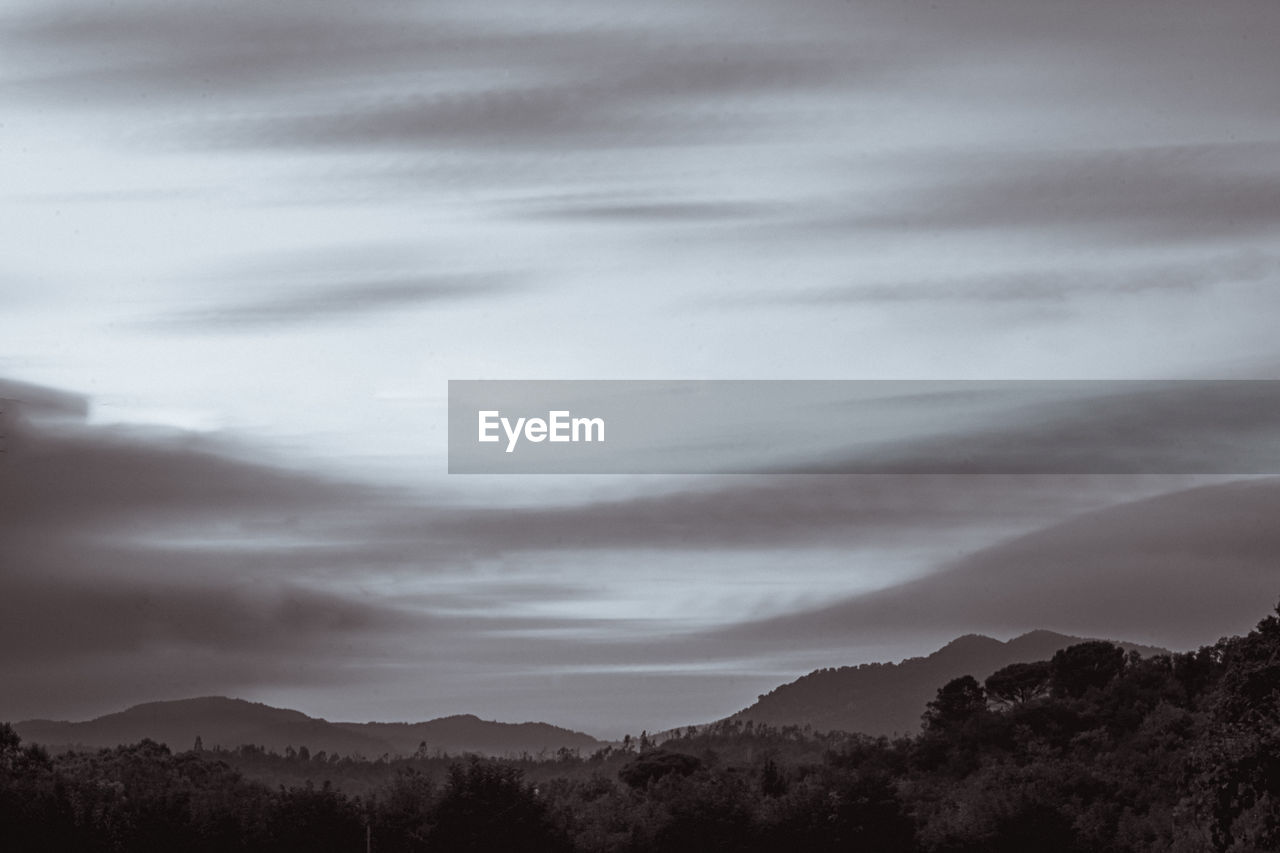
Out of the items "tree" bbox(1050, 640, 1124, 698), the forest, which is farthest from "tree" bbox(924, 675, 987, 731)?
the forest

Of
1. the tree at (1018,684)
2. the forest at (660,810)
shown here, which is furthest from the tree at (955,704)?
the forest at (660,810)

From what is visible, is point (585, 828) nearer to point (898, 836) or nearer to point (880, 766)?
point (898, 836)

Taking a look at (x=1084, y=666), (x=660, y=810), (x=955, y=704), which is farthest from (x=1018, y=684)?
(x=660, y=810)

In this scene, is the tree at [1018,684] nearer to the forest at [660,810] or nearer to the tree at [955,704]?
the tree at [955,704]

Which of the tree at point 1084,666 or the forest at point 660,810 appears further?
the tree at point 1084,666

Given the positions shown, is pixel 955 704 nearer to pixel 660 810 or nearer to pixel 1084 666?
pixel 1084 666

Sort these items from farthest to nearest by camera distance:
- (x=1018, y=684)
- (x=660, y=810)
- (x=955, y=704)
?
1. (x=1018, y=684)
2. (x=955, y=704)
3. (x=660, y=810)

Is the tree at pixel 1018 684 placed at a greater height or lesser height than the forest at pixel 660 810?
greater

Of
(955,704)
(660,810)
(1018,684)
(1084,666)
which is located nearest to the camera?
(660,810)

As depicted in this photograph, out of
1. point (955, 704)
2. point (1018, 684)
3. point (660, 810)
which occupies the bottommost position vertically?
point (660, 810)

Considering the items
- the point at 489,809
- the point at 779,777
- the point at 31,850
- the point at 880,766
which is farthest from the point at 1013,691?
the point at 31,850

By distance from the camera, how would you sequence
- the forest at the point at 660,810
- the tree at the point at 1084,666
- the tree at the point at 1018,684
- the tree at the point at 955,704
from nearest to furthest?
the forest at the point at 660,810, the tree at the point at 955,704, the tree at the point at 1084,666, the tree at the point at 1018,684

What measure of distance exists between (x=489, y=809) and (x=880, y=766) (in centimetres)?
3931

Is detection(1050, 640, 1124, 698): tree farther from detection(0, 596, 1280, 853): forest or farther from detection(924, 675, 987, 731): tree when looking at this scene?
detection(0, 596, 1280, 853): forest
